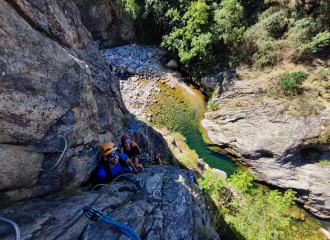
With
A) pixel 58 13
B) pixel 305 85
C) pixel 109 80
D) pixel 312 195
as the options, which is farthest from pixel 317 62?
pixel 58 13

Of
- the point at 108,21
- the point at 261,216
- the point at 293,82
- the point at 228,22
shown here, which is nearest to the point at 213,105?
the point at 293,82

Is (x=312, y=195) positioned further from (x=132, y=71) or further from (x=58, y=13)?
(x=132, y=71)

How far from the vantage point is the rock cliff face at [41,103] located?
1.73 metres

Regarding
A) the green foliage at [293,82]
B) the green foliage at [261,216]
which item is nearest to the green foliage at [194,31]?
the green foliage at [293,82]

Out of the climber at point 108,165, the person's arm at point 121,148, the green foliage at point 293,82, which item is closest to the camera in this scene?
the climber at point 108,165

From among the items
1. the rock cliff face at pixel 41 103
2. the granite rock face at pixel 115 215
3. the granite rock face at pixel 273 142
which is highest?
the rock cliff face at pixel 41 103

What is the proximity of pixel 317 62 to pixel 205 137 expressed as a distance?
9.30 meters

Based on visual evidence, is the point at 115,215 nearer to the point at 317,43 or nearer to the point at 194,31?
the point at 194,31

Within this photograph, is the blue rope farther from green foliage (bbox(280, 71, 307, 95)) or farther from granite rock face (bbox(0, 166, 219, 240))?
green foliage (bbox(280, 71, 307, 95))

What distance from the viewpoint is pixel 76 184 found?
2.70 m

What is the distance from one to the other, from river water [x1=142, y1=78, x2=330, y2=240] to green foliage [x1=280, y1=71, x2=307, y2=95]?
5878 mm

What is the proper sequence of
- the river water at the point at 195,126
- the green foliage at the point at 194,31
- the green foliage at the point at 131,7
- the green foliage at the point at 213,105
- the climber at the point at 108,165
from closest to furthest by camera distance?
1. the climber at the point at 108,165
2. the river water at the point at 195,126
3. the green foliage at the point at 194,31
4. the green foliage at the point at 213,105
5. the green foliage at the point at 131,7

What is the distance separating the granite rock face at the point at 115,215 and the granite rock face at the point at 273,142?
7.77 metres

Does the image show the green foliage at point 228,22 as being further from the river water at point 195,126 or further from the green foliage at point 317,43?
the river water at point 195,126
